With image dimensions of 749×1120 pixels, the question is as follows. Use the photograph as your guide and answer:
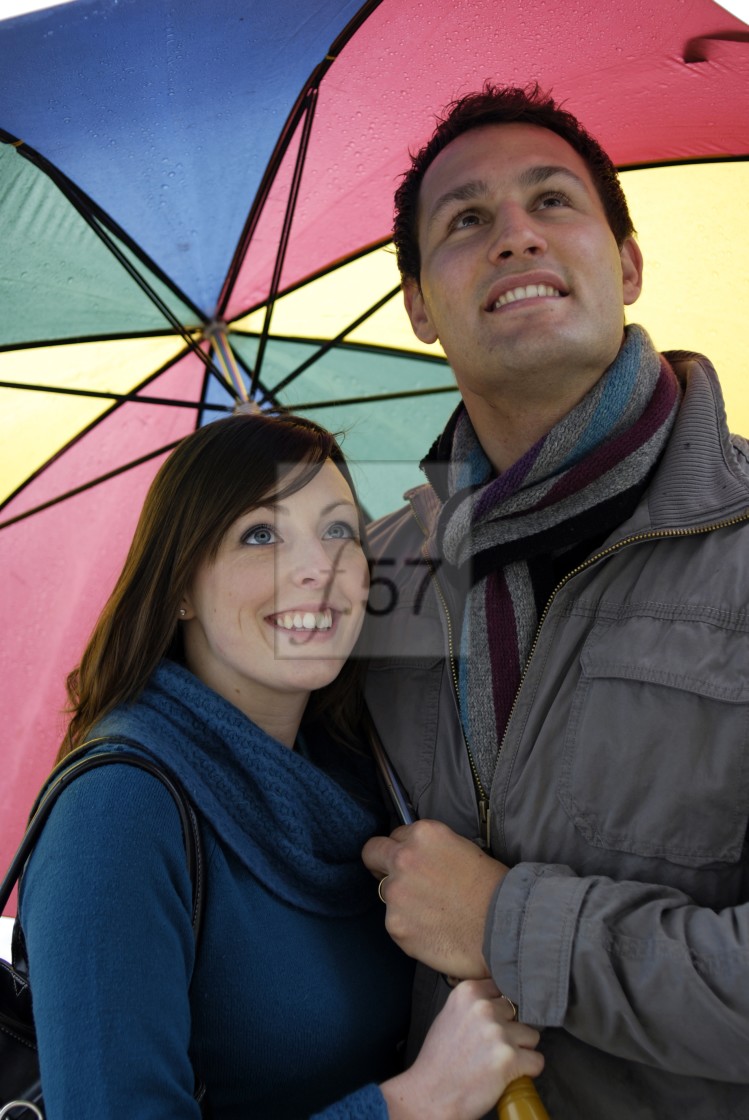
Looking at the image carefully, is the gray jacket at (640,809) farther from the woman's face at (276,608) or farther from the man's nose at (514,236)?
the man's nose at (514,236)

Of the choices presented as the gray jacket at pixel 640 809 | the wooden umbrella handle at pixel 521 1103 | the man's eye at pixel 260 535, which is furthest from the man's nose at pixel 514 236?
the wooden umbrella handle at pixel 521 1103

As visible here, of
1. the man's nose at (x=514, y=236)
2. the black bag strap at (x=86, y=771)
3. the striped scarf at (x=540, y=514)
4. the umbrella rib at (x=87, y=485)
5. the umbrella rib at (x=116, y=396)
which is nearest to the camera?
the black bag strap at (x=86, y=771)

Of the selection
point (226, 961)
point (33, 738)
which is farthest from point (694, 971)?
point (33, 738)

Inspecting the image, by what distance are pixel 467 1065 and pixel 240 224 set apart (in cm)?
206

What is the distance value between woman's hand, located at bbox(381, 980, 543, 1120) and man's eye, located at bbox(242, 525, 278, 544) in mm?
975

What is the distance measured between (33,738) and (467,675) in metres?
1.47

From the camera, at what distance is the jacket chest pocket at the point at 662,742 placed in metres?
1.60

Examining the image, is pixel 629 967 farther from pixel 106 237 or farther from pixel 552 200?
pixel 106 237

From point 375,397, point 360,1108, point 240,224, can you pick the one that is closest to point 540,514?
point 360,1108

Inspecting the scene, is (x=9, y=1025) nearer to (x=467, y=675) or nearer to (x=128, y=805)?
(x=128, y=805)

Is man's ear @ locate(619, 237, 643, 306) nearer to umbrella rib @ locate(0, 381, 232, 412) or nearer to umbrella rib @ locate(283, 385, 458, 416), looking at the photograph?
umbrella rib @ locate(283, 385, 458, 416)

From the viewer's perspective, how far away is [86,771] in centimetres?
164

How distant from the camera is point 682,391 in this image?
2.08m

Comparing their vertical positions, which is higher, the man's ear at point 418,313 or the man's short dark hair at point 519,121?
the man's short dark hair at point 519,121
